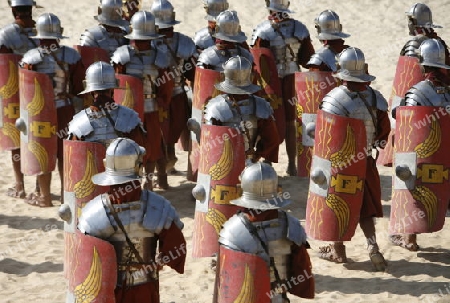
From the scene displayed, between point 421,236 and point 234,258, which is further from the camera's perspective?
point 421,236

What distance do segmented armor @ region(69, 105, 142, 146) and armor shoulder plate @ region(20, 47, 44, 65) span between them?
2.18 meters

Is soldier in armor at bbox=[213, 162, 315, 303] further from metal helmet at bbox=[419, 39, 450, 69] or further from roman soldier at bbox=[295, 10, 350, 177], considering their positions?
roman soldier at bbox=[295, 10, 350, 177]

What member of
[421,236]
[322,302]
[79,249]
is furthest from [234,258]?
[421,236]

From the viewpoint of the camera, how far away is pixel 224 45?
12.2 m

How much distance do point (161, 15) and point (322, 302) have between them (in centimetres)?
505

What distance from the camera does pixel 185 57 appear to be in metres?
13.1

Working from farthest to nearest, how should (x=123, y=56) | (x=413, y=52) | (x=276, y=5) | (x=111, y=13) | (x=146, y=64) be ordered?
(x=111, y=13) < (x=276, y=5) < (x=413, y=52) < (x=146, y=64) < (x=123, y=56)

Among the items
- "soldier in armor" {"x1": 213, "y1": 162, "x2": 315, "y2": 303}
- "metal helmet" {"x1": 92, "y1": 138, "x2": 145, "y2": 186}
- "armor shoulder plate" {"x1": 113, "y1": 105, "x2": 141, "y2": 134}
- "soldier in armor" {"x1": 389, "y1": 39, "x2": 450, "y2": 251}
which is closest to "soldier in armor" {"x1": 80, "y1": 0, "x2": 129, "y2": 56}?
"armor shoulder plate" {"x1": 113, "y1": 105, "x2": 141, "y2": 134}

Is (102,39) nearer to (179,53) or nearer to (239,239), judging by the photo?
(179,53)

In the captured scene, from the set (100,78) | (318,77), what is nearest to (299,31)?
(318,77)

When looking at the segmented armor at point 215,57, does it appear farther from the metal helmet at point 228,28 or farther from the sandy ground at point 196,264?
the sandy ground at point 196,264

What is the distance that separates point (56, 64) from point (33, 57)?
29 centimetres

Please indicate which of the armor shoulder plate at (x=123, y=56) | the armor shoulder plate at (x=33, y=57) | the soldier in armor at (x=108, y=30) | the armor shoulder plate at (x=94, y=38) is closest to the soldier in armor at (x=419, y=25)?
the armor shoulder plate at (x=123, y=56)

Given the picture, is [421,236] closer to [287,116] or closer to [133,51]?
[287,116]
